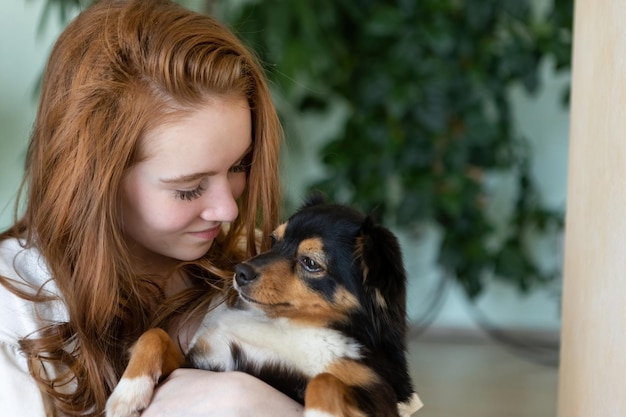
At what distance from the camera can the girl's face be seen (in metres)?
1.34

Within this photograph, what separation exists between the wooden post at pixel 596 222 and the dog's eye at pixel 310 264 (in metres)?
0.44

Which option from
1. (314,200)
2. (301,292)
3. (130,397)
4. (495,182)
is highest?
(314,200)

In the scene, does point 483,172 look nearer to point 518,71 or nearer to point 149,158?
point 518,71

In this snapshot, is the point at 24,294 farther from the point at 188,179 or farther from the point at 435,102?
the point at 435,102

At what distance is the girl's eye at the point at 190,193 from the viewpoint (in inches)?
54.2

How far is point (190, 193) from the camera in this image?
4.54 ft

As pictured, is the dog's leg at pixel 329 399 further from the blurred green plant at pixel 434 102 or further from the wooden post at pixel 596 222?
the blurred green plant at pixel 434 102

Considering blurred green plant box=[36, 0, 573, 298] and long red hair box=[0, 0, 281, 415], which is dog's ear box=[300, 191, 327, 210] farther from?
blurred green plant box=[36, 0, 573, 298]

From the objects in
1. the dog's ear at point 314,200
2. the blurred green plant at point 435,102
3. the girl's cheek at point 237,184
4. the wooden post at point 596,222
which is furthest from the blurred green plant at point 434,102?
the wooden post at point 596,222

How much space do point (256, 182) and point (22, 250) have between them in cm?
45

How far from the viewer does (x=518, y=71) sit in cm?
330

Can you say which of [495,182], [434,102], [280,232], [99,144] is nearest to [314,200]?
[280,232]

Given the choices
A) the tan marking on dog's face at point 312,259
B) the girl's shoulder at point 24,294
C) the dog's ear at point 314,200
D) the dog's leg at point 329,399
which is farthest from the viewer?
the dog's ear at point 314,200

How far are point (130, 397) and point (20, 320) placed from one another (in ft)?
0.79
